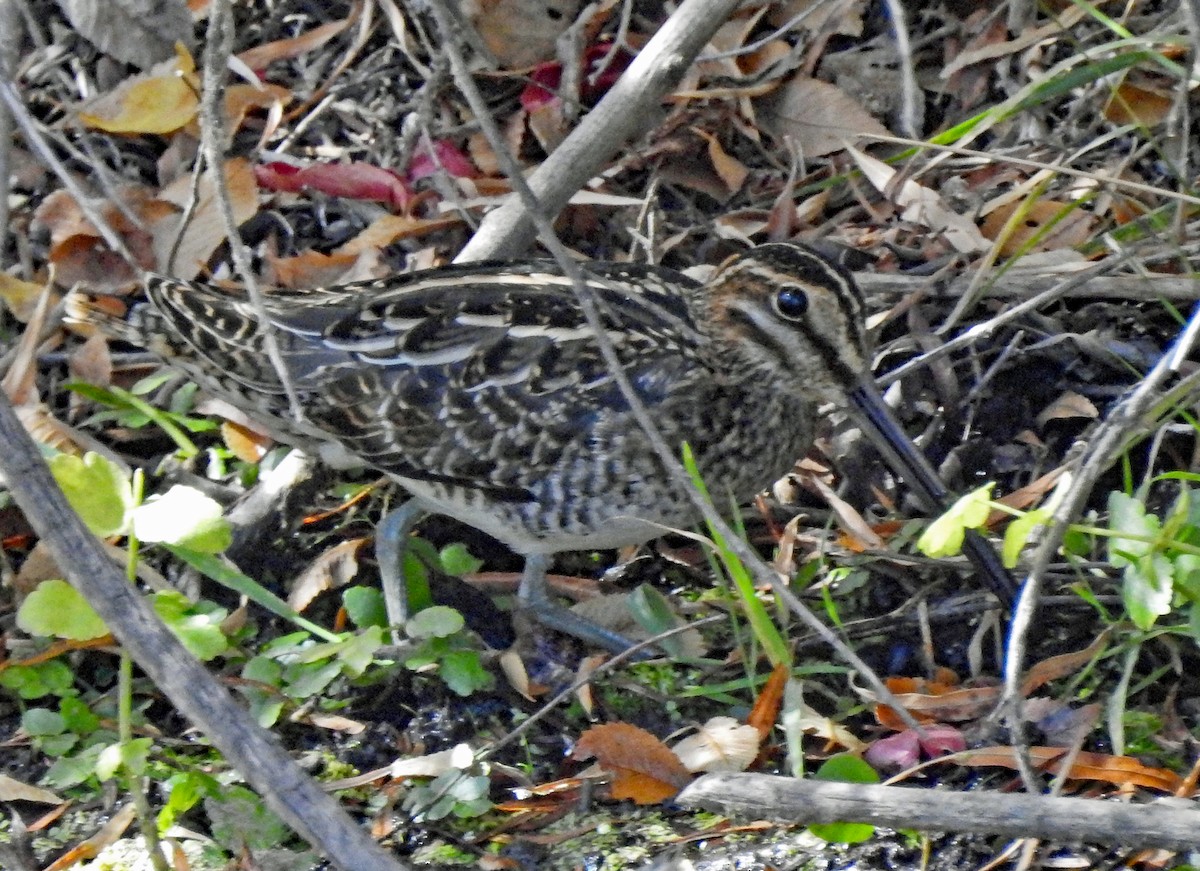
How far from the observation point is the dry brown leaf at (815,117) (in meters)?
5.00

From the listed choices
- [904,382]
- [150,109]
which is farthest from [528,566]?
[150,109]

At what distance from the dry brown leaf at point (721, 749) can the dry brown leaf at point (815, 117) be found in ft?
6.91

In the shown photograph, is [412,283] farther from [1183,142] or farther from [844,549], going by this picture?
[1183,142]

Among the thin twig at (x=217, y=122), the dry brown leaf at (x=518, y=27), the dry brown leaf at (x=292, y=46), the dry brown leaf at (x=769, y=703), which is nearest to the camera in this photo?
the thin twig at (x=217, y=122)

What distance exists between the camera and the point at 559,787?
3588mm

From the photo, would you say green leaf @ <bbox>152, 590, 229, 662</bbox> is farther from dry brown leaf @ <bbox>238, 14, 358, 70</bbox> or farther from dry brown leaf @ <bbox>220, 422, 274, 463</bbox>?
dry brown leaf @ <bbox>238, 14, 358, 70</bbox>

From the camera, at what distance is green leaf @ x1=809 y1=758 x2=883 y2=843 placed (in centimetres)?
320

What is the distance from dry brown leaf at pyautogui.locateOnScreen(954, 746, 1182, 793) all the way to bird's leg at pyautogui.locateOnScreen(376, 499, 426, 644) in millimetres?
1391

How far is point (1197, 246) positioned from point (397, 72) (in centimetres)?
256

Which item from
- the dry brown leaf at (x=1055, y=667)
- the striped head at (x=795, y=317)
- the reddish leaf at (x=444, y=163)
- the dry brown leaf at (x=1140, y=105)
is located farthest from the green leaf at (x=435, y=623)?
the dry brown leaf at (x=1140, y=105)

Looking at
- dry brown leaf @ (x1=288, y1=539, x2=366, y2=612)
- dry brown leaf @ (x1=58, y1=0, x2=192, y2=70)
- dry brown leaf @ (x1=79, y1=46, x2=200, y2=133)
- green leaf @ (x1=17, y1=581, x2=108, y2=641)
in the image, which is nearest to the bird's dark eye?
dry brown leaf @ (x1=288, y1=539, x2=366, y2=612)

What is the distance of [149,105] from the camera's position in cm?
518

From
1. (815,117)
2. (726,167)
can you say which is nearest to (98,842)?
(726,167)

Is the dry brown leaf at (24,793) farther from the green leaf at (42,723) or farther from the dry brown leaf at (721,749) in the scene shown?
the dry brown leaf at (721,749)
